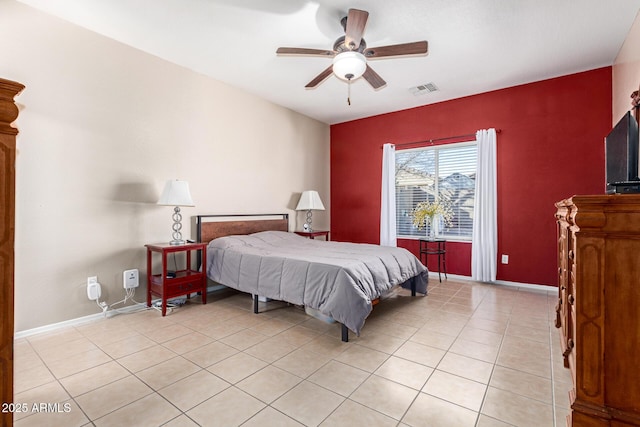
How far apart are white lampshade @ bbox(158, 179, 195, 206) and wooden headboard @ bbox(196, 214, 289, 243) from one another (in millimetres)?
644

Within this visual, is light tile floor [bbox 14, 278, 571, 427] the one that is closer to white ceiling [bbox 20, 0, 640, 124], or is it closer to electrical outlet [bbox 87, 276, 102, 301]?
electrical outlet [bbox 87, 276, 102, 301]

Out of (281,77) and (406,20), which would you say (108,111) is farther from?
(406,20)

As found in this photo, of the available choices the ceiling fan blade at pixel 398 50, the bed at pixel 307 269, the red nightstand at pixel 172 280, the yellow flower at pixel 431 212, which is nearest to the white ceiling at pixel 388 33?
the ceiling fan blade at pixel 398 50

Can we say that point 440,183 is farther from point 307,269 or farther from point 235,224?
point 235,224

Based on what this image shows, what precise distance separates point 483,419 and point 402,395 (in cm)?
41

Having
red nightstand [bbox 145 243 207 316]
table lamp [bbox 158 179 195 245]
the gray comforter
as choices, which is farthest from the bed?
table lamp [bbox 158 179 195 245]

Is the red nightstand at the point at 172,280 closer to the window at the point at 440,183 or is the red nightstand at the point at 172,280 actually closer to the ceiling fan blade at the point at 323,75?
the ceiling fan blade at the point at 323,75

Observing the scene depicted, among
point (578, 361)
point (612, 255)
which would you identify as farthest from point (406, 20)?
point (578, 361)

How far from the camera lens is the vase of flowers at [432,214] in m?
4.58

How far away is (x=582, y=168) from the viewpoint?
3699mm

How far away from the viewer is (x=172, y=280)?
9.98ft

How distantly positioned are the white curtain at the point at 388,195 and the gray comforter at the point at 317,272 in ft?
5.11

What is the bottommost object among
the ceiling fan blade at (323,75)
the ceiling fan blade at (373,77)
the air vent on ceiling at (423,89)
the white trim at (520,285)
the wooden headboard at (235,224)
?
the white trim at (520,285)

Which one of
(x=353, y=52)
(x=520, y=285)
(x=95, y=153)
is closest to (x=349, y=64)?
(x=353, y=52)
